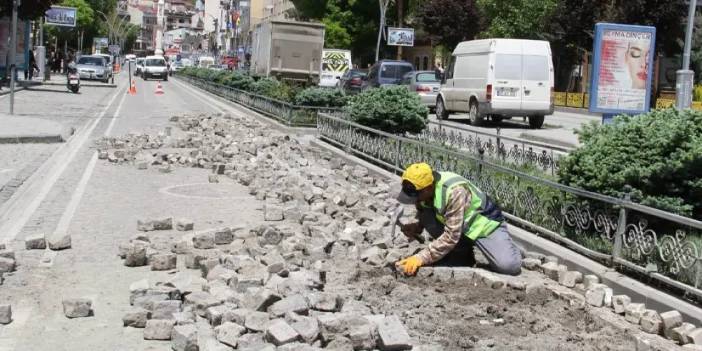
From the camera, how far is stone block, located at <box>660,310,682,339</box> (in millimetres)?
5281

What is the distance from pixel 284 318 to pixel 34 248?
10.9ft

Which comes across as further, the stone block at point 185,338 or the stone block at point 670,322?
the stone block at point 670,322

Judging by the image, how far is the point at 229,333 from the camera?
4.73 meters

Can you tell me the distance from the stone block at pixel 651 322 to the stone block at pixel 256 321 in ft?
7.99

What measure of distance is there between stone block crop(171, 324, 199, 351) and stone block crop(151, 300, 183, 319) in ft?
1.25

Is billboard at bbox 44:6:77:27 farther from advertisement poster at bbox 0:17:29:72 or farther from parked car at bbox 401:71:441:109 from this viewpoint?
parked car at bbox 401:71:441:109

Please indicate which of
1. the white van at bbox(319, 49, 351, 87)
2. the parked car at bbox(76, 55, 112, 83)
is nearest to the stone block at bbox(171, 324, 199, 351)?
the white van at bbox(319, 49, 351, 87)

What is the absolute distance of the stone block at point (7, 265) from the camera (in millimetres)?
6422

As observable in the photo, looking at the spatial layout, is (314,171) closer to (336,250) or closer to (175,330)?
(336,250)

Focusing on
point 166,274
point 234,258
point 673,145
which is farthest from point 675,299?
point 166,274

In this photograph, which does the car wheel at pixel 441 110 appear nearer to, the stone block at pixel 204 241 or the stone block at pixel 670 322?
the stone block at pixel 204 241

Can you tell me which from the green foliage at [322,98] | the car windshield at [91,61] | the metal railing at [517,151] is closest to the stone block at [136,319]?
the metal railing at [517,151]

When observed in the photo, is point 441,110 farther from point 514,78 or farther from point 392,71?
point 392,71

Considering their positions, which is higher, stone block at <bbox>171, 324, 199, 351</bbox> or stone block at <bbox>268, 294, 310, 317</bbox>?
stone block at <bbox>268, 294, 310, 317</bbox>
